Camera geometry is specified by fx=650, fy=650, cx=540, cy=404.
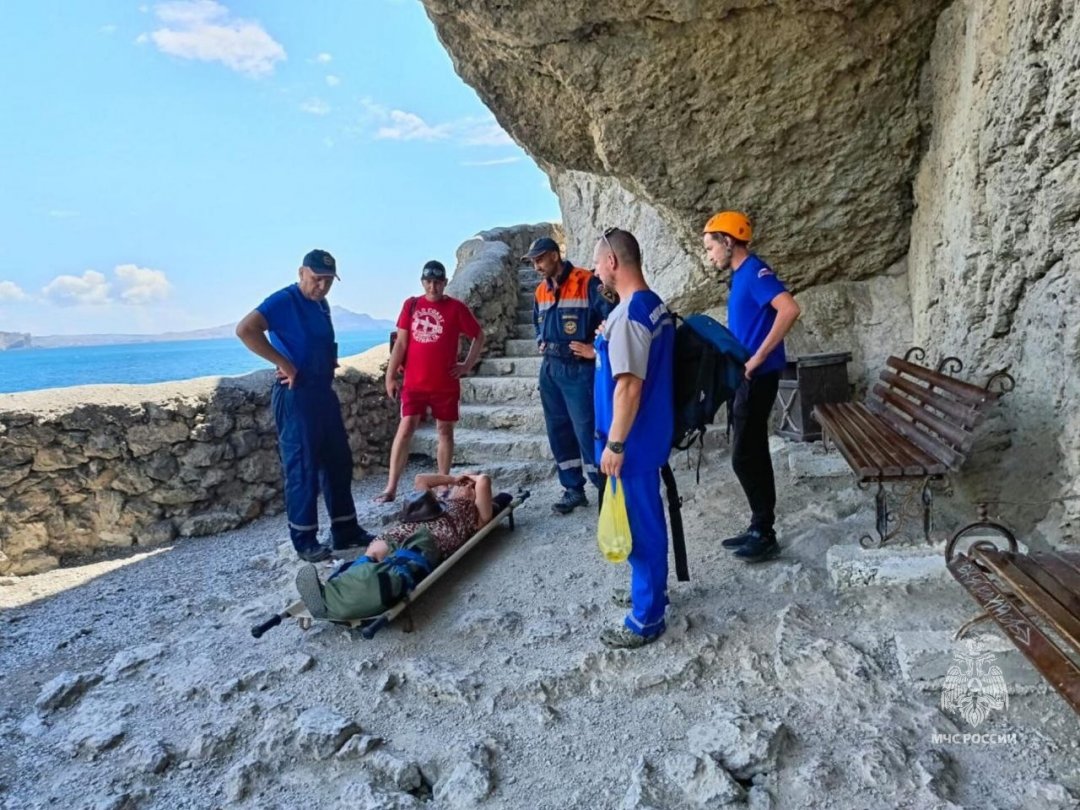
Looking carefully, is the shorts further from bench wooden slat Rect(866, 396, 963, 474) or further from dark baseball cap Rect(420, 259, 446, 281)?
bench wooden slat Rect(866, 396, 963, 474)

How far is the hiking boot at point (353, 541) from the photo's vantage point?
412 cm

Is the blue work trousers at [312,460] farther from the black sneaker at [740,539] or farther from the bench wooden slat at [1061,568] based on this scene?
the bench wooden slat at [1061,568]

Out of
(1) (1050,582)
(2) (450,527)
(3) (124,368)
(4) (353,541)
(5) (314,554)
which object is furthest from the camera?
(3) (124,368)

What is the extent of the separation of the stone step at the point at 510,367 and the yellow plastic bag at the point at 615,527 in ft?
14.2

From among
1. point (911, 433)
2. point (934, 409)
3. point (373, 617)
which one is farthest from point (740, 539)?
point (373, 617)

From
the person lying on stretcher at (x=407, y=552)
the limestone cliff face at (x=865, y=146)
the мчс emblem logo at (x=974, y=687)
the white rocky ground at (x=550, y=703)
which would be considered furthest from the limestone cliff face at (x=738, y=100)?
the мчс emblem logo at (x=974, y=687)

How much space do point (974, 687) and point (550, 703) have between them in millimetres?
1416

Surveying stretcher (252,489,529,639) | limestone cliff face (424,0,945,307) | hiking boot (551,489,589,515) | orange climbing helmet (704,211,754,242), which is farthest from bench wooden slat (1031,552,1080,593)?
limestone cliff face (424,0,945,307)

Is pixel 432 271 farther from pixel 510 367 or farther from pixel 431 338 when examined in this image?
pixel 510 367

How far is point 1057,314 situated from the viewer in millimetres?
2629

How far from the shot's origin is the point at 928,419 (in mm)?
3010

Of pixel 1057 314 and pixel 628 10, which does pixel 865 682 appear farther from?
pixel 628 10

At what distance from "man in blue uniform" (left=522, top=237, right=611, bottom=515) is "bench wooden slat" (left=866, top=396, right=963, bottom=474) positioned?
1.68 metres

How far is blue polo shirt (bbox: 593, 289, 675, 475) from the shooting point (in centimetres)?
242
